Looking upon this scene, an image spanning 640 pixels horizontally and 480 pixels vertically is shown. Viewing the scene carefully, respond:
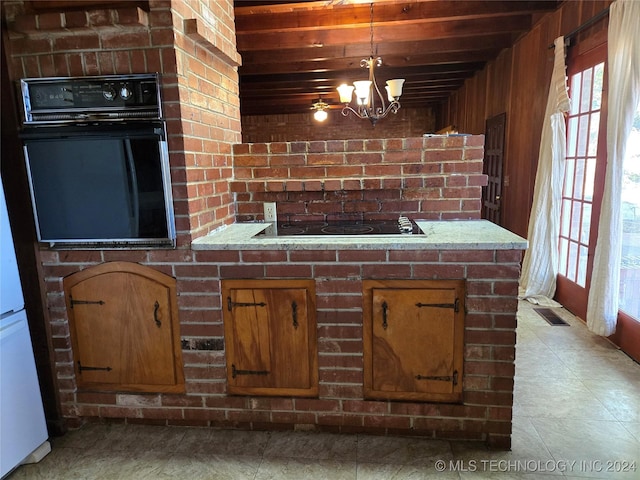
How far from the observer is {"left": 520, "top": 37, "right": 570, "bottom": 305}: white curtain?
Answer: 3.29 meters

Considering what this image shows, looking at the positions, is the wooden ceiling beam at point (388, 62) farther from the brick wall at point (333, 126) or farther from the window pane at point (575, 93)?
the brick wall at point (333, 126)

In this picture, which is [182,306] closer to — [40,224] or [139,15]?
[40,224]

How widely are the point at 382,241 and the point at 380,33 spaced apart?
3.24 meters

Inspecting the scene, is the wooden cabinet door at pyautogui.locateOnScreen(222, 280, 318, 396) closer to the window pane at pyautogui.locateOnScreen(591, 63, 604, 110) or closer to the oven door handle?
the oven door handle

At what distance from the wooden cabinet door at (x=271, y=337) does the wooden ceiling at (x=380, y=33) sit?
2.25 metres

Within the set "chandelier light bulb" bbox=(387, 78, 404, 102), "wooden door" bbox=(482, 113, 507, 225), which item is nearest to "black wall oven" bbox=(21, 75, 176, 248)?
"chandelier light bulb" bbox=(387, 78, 404, 102)

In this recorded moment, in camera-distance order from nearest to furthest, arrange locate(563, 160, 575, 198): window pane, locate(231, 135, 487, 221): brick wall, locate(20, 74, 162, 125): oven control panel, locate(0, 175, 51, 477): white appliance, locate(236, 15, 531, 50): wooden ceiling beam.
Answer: locate(0, 175, 51, 477): white appliance, locate(20, 74, 162, 125): oven control panel, locate(231, 135, 487, 221): brick wall, locate(563, 160, 575, 198): window pane, locate(236, 15, 531, 50): wooden ceiling beam

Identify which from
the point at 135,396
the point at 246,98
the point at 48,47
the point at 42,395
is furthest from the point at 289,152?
the point at 246,98

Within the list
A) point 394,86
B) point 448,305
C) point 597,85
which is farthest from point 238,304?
point 597,85

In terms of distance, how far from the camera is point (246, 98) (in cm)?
739

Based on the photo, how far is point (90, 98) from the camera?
1.70 m

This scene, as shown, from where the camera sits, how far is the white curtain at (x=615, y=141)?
2439mm

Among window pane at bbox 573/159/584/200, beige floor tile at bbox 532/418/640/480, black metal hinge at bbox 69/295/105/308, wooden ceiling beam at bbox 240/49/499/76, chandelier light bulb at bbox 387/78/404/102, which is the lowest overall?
beige floor tile at bbox 532/418/640/480

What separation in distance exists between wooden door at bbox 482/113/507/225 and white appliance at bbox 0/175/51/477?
4397mm
